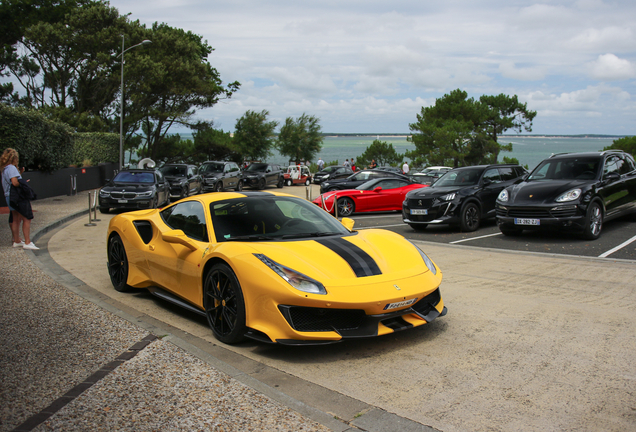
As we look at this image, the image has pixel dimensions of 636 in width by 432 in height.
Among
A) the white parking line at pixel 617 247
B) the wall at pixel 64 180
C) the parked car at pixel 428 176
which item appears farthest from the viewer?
the parked car at pixel 428 176

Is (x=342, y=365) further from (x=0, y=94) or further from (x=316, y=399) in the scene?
(x=0, y=94)

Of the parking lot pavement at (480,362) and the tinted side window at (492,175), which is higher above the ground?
the tinted side window at (492,175)

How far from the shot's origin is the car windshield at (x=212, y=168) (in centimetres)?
3097

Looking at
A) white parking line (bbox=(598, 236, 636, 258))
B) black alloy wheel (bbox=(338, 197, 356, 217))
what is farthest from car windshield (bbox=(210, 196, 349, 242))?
black alloy wheel (bbox=(338, 197, 356, 217))

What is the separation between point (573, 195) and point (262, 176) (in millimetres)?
25706

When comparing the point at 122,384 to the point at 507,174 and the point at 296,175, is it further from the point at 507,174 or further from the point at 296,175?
the point at 296,175

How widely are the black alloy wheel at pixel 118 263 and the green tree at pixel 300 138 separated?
5845cm

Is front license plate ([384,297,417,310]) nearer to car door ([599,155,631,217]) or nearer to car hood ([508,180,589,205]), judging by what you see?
car hood ([508,180,589,205])

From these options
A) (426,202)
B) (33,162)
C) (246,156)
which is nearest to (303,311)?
(426,202)

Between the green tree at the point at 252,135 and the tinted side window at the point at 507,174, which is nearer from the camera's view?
the tinted side window at the point at 507,174

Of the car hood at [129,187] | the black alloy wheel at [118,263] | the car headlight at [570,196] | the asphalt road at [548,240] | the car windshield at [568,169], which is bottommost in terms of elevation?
the asphalt road at [548,240]

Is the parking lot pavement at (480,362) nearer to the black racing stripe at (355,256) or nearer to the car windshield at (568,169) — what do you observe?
the black racing stripe at (355,256)

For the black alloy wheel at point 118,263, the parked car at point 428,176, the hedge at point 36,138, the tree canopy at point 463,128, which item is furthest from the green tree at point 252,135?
the black alloy wheel at point 118,263

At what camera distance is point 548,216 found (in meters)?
10.5
